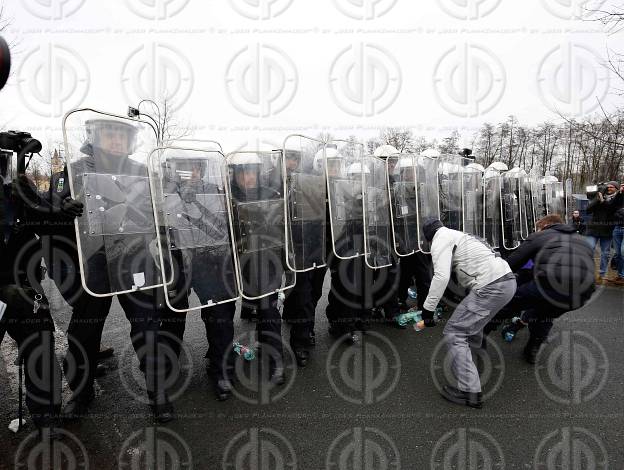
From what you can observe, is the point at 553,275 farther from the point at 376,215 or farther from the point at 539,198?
the point at 539,198

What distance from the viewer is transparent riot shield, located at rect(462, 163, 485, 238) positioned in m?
6.15

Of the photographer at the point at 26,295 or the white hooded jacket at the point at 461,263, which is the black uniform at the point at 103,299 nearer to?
the photographer at the point at 26,295

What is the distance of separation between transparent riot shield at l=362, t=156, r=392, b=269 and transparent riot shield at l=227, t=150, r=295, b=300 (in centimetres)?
113

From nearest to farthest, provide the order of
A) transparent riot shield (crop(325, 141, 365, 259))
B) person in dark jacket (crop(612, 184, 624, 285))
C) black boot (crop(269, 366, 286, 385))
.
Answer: black boot (crop(269, 366, 286, 385)) < transparent riot shield (crop(325, 141, 365, 259)) < person in dark jacket (crop(612, 184, 624, 285))

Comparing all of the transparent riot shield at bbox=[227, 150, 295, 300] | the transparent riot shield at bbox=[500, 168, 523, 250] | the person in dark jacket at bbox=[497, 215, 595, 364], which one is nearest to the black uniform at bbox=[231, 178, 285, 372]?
the transparent riot shield at bbox=[227, 150, 295, 300]

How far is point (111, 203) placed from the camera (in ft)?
8.76

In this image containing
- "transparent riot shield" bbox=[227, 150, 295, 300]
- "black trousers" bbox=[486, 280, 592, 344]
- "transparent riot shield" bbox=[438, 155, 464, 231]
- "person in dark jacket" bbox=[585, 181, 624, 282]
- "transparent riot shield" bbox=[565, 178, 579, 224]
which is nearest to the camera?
"transparent riot shield" bbox=[227, 150, 295, 300]

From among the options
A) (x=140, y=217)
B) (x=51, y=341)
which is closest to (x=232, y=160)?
(x=140, y=217)

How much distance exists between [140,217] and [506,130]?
35.3 metres

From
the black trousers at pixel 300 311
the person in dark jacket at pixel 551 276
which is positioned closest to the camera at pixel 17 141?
the black trousers at pixel 300 311

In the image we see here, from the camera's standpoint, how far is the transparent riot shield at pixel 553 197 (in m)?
9.39

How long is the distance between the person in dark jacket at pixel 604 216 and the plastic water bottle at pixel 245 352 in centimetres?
670

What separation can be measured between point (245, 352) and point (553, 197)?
29.4ft

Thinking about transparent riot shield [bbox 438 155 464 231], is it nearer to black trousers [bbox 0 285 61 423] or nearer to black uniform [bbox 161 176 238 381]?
black uniform [bbox 161 176 238 381]
